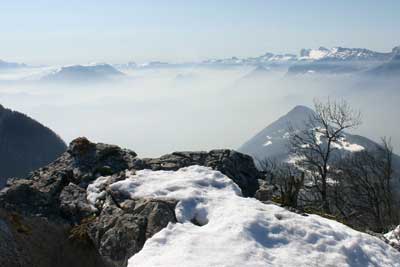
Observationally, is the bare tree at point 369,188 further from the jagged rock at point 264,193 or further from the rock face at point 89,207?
the rock face at point 89,207

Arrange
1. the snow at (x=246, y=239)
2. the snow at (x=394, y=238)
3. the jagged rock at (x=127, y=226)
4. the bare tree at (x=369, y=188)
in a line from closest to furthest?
the snow at (x=246, y=239)
the jagged rock at (x=127, y=226)
the snow at (x=394, y=238)
the bare tree at (x=369, y=188)

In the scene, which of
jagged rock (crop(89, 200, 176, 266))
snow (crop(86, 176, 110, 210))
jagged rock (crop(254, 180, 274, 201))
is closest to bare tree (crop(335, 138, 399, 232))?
jagged rock (crop(254, 180, 274, 201))

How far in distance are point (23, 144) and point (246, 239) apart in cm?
17573

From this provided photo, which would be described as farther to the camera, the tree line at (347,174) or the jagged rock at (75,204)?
the tree line at (347,174)

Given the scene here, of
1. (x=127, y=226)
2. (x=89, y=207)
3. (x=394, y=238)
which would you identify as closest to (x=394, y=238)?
(x=394, y=238)

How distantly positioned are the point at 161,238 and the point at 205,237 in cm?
135

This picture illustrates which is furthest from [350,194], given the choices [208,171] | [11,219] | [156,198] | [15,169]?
[15,169]

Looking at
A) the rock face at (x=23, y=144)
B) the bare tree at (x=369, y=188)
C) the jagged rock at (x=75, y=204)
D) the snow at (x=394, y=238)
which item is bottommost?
the rock face at (x=23, y=144)

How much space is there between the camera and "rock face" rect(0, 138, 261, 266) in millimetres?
12758

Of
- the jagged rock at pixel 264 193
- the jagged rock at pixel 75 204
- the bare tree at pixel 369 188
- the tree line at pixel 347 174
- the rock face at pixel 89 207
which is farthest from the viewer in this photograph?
the bare tree at pixel 369 188

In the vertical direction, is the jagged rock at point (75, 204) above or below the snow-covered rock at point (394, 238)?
above

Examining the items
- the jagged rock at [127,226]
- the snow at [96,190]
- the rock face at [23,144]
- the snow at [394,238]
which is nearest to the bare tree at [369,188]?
the snow at [394,238]

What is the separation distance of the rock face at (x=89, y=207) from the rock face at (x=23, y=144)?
154232 mm

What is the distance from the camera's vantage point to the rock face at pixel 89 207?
41.9 ft
